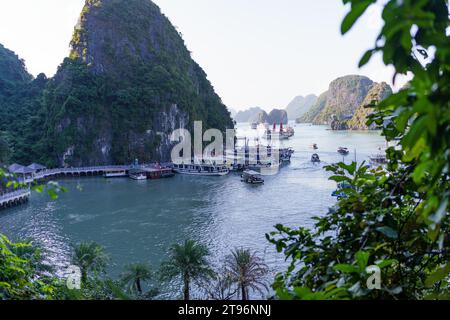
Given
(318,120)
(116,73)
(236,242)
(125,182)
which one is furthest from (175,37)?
(318,120)

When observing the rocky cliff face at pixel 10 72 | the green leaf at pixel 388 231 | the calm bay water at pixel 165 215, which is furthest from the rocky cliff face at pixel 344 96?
the green leaf at pixel 388 231

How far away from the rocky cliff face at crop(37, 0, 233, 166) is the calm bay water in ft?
50.7

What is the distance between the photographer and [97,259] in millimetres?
14234

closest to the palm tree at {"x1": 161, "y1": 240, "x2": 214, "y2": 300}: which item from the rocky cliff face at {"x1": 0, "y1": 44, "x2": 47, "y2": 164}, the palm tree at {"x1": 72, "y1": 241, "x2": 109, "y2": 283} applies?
the palm tree at {"x1": 72, "y1": 241, "x2": 109, "y2": 283}

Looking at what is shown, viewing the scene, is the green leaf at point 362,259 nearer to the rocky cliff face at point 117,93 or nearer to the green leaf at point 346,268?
the green leaf at point 346,268

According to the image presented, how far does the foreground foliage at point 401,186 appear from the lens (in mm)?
957

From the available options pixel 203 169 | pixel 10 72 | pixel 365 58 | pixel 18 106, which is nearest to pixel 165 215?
pixel 203 169

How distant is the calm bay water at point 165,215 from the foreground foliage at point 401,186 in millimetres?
15233

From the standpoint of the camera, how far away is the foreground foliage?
957 mm

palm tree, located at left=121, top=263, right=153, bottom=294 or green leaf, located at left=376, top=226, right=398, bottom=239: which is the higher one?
green leaf, located at left=376, top=226, right=398, bottom=239

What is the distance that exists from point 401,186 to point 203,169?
45.3 meters

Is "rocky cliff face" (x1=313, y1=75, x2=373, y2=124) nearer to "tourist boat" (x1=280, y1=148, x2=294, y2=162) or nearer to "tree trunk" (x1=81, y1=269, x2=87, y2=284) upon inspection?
"tourist boat" (x1=280, y1=148, x2=294, y2=162)

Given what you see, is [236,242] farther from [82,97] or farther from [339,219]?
[82,97]

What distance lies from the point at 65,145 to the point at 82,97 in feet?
27.2
